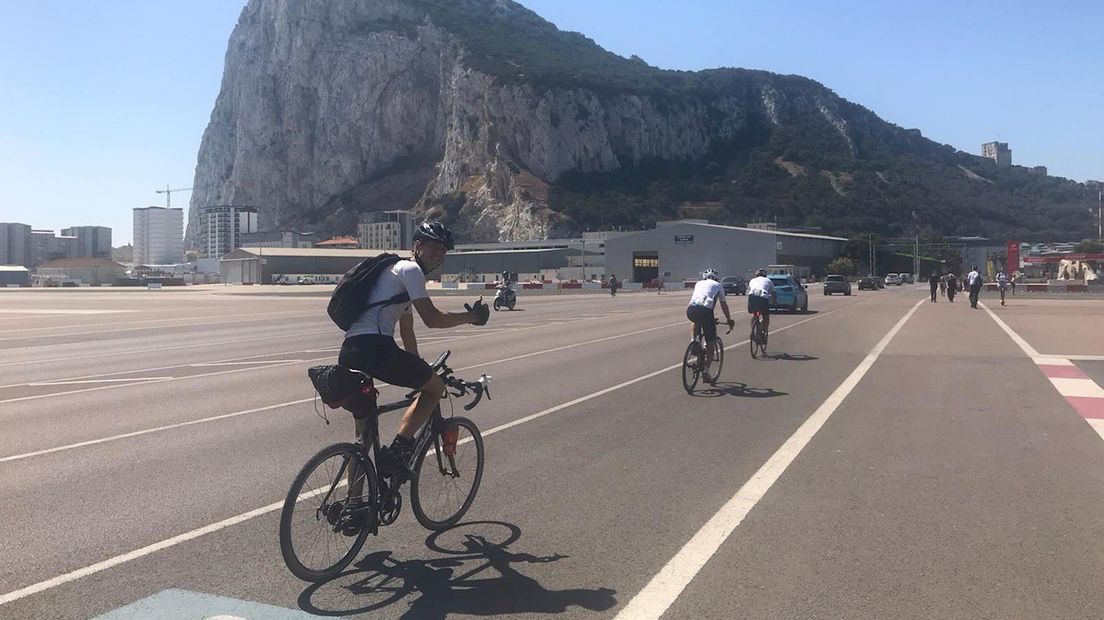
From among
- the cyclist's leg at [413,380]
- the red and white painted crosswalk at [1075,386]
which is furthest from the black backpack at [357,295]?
the red and white painted crosswalk at [1075,386]

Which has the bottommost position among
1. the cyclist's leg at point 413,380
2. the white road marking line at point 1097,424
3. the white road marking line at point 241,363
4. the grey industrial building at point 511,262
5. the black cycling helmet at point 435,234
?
the white road marking line at point 241,363

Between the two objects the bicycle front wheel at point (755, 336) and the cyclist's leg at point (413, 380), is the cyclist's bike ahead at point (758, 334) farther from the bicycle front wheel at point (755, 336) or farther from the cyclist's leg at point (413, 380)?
the cyclist's leg at point (413, 380)

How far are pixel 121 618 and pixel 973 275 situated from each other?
38.9m

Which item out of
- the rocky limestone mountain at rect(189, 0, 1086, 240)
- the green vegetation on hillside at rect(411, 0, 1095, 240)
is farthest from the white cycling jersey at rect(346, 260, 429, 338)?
the green vegetation on hillside at rect(411, 0, 1095, 240)

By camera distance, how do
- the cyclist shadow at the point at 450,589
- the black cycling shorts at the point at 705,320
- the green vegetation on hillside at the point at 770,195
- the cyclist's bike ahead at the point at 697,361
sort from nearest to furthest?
the cyclist shadow at the point at 450,589
the cyclist's bike ahead at the point at 697,361
the black cycling shorts at the point at 705,320
the green vegetation on hillside at the point at 770,195

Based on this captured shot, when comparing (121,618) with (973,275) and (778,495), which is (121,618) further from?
(973,275)

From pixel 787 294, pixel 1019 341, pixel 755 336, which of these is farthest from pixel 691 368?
pixel 787 294

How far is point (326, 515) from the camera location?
4621 mm

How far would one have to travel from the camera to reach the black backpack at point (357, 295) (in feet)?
15.8

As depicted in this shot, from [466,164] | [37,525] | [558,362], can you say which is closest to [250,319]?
[558,362]

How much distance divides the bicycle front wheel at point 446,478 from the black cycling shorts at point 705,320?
6.91m

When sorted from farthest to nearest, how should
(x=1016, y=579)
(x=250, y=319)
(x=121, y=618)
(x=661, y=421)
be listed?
(x=250, y=319) < (x=661, y=421) < (x=1016, y=579) < (x=121, y=618)

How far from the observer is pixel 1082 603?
4254 mm

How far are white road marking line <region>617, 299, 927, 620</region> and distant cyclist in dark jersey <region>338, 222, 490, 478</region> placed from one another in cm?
162
